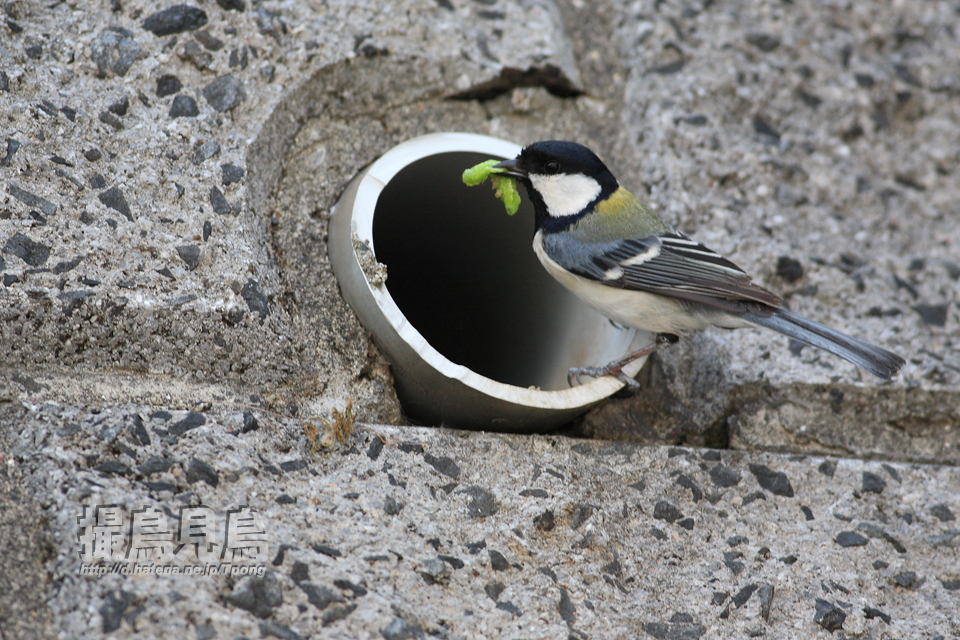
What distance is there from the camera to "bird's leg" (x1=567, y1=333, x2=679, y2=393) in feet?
8.04

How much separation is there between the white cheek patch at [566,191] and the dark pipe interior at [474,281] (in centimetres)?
29

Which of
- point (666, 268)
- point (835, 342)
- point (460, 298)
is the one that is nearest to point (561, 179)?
point (666, 268)

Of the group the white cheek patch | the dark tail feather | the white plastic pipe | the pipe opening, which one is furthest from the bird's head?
the dark tail feather

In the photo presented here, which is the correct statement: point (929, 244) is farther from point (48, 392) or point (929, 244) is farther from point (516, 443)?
point (48, 392)

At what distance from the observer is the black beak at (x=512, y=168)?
251cm

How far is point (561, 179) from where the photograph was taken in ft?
8.57

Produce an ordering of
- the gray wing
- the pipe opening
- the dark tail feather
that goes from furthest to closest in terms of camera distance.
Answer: the pipe opening, the gray wing, the dark tail feather

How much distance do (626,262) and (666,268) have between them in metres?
0.13

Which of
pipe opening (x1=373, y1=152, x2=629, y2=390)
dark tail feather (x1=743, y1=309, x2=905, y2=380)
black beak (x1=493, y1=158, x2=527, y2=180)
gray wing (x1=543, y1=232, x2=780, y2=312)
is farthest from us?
pipe opening (x1=373, y1=152, x2=629, y2=390)

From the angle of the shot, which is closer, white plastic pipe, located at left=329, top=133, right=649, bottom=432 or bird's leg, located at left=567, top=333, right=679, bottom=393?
white plastic pipe, located at left=329, top=133, right=649, bottom=432

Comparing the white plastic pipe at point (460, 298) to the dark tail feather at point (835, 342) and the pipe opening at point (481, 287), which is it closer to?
the pipe opening at point (481, 287)

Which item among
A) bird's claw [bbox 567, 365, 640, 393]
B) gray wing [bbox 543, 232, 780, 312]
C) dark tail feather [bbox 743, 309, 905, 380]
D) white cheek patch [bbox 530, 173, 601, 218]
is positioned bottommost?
bird's claw [bbox 567, 365, 640, 393]

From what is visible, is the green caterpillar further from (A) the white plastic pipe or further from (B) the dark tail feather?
(B) the dark tail feather

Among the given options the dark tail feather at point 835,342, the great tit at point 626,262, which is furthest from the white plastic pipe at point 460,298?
the dark tail feather at point 835,342
